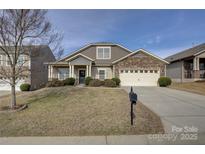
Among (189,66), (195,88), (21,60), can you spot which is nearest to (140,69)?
(195,88)

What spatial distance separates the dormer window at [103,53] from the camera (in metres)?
27.0

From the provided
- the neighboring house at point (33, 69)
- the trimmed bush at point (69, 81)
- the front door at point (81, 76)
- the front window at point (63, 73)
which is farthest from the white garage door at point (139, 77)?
the neighboring house at point (33, 69)

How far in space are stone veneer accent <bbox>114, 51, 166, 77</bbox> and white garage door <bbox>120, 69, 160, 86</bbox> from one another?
0.50 metres

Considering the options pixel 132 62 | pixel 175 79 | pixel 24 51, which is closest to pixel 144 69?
pixel 132 62

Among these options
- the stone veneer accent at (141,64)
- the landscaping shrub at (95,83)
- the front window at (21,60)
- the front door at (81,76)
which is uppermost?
the stone veneer accent at (141,64)

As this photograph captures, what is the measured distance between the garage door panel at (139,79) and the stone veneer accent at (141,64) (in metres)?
0.76

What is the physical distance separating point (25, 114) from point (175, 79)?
2542 centimetres

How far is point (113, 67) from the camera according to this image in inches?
979

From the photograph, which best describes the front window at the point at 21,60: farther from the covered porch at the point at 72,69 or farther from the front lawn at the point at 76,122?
the covered porch at the point at 72,69

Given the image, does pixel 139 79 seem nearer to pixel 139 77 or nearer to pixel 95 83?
pixel 139 77

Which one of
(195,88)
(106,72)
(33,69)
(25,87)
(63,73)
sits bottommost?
(25,87)

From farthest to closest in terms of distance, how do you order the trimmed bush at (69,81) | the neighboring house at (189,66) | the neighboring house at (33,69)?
the neighboring house at (189,66) < the trimmed bush at (69,81) < the neighboring house at (33,69)

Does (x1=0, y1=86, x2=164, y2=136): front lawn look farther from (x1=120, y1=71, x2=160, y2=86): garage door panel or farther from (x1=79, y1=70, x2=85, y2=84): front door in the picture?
(x1=79, y1=70, x2=85, y2=84): front door

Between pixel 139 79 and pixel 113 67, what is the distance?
361 cm
